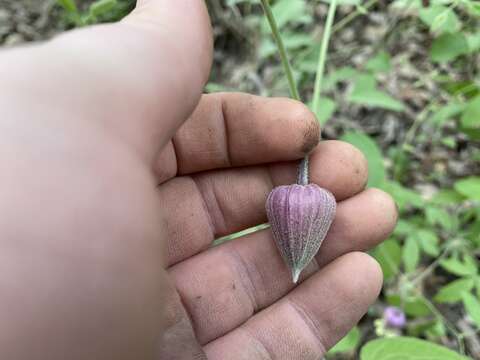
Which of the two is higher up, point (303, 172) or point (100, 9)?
point (100, 9)

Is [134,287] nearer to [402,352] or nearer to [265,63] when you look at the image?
[402,352]

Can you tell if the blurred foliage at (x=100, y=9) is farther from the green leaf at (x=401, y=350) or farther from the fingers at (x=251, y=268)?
the green leaf at (x=401, y=350)

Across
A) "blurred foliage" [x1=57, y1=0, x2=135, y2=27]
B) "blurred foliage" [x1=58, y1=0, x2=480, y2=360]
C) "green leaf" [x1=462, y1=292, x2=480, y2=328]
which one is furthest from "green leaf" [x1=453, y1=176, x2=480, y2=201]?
"blurred foliage" [x1=57, y1=0, x2=135, y2=27]

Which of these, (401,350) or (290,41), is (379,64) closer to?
(290,41)

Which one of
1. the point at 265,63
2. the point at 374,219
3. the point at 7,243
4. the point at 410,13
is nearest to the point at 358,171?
the point at 374,219

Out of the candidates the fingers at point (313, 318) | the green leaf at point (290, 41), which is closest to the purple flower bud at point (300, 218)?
the fingers at point (313, 318)

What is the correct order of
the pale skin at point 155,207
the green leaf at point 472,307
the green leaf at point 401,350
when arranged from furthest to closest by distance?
the green leaf at point 472,307 → the green leaf at point 401,350 → the pale skin at point 155,207

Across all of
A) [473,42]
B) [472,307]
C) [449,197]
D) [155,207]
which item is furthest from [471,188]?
[155,207]

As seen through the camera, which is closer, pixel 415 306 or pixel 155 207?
pixel 155 207
